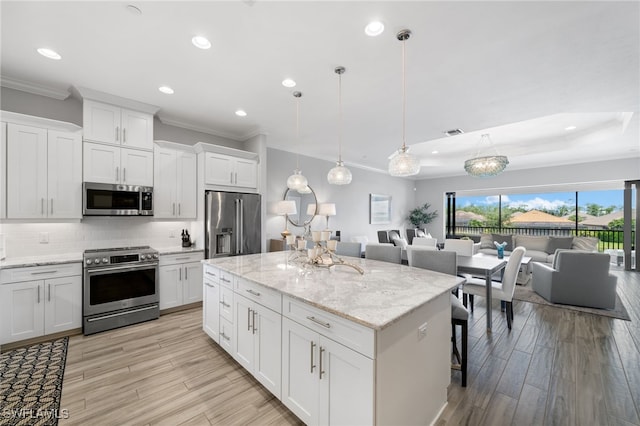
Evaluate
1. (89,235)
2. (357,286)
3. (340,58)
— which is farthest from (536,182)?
(89,235)

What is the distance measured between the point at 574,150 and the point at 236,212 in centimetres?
717

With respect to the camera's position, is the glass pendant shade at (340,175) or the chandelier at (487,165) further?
the chandelier at (487,165)

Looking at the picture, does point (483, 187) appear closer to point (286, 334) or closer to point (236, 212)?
point (236, 212)

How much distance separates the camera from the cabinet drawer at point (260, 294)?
71.8 inches

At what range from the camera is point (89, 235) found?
341 cm

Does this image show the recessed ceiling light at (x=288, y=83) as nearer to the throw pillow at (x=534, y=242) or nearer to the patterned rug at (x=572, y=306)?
the patterned rug at (x=572, y=306)

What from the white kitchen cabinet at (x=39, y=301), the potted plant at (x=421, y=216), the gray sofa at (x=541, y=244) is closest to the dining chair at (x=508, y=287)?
the gray sofa at (x=541, y=244)

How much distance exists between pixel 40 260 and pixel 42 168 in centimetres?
104

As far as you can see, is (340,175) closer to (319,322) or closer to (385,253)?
(385,253)

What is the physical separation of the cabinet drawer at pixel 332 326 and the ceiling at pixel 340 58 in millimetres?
2057

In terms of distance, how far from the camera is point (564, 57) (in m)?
2.30

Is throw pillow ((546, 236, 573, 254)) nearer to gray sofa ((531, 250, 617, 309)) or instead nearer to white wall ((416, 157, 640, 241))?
white wall ((416, 157, 640, 241))

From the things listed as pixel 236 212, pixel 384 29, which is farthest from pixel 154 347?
pixel 384 29

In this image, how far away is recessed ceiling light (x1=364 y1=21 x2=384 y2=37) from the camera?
193cm
